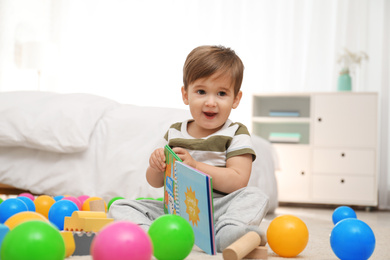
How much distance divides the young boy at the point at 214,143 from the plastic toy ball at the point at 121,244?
504 millimetres

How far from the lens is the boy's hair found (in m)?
1.31

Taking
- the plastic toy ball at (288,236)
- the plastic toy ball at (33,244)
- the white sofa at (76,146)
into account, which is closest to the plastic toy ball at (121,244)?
the plastic toy ball at (33,244)

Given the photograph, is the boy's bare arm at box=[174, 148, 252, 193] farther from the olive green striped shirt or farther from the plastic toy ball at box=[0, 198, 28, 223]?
the plastic toy ball at box=[0, 198, 28, 223]

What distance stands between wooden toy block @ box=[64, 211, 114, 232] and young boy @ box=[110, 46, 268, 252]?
0.11 meters

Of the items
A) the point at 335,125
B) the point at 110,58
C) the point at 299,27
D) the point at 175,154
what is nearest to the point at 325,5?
the point at 299,27

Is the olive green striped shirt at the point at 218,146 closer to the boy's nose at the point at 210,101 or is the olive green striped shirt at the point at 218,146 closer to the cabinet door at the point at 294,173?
the boy's nose at the point at 210,101

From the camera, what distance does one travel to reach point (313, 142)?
11.4ft

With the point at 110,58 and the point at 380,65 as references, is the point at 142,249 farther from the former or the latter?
the point at 110,58

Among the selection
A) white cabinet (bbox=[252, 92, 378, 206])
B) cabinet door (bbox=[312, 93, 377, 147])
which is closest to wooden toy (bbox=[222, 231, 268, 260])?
white cabinet (bbox=[252, 92, 378, 206])

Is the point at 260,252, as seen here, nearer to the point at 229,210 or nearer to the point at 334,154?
the point at 229,210

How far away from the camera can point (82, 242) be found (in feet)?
3.38

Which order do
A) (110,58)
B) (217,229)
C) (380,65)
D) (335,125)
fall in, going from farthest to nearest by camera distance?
(110,58) < (380,65) < (335,125) < (217,229)

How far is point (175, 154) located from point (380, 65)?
306cm

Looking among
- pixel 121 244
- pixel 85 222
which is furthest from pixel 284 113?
pixel 121 244
